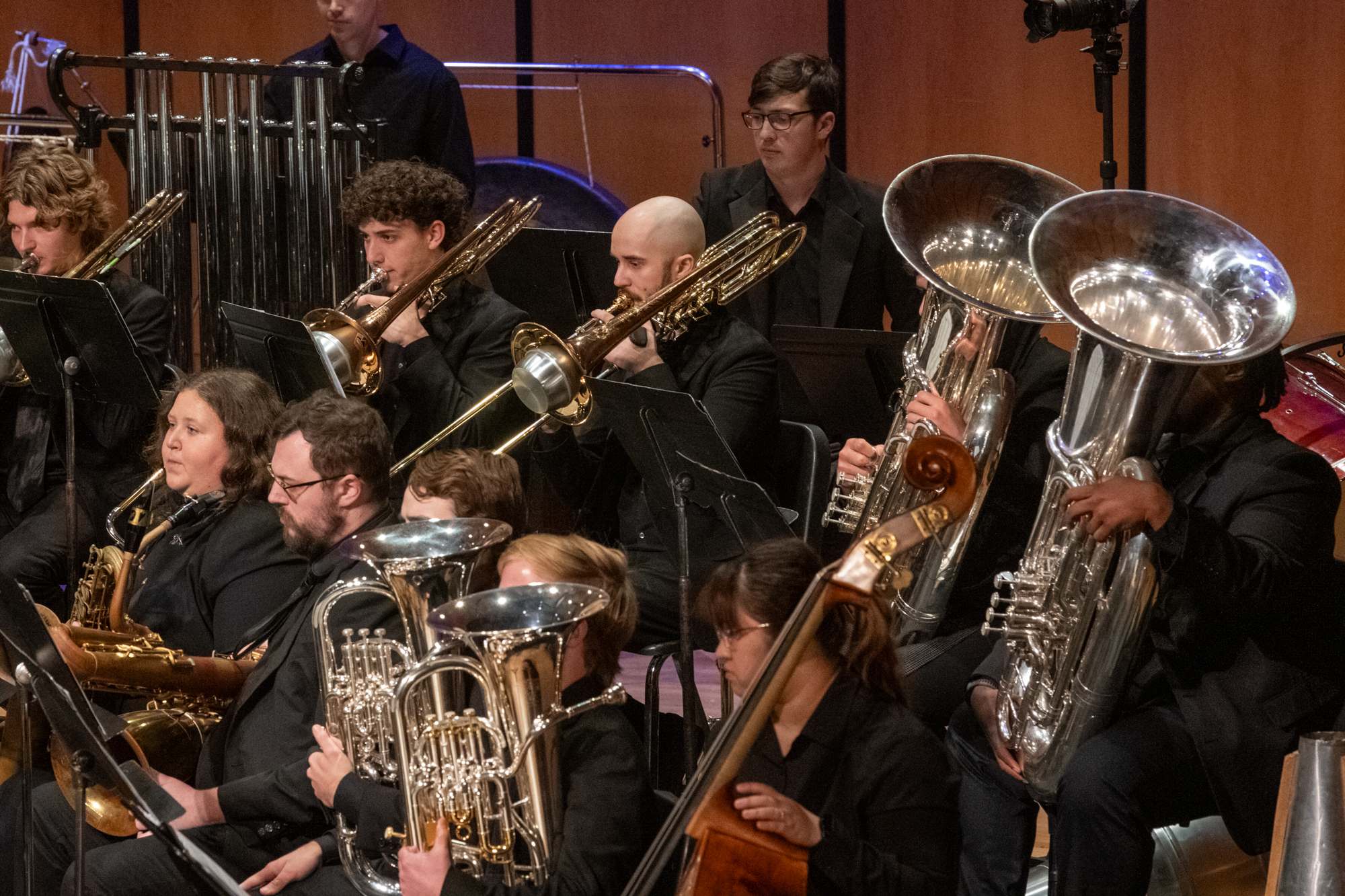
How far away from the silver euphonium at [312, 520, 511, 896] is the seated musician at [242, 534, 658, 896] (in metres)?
0.04

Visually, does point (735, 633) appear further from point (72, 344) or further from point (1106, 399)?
point (72, 344)

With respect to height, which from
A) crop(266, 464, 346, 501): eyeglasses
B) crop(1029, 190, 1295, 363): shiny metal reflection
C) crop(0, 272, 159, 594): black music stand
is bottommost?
crop(266, 464, 346, 501): eyeglasses

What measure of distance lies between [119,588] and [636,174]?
380 centimetres

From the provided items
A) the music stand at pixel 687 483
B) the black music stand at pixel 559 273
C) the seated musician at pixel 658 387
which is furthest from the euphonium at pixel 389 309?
the music stand at pixel 687 483

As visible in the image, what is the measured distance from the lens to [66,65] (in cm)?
462

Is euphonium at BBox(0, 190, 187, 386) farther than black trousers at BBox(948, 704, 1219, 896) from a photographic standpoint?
Yes

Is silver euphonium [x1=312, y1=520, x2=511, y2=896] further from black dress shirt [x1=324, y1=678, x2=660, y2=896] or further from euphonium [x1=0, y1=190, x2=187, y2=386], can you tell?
euphonium [x1=0, y1=190, x2=187, y2=386]

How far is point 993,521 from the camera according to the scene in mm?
3205

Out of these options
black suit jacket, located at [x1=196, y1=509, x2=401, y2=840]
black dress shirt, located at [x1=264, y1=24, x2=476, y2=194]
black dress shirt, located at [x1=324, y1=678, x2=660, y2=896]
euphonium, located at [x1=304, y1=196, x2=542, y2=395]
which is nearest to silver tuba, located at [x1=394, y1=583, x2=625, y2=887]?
black dress shirt, located at [x1=324, y1=678, x2=660, y2=896]

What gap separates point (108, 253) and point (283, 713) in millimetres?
2068

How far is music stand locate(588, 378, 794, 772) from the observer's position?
9.40 feet

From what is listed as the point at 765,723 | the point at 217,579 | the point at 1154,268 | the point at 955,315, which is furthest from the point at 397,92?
the point at 765,723

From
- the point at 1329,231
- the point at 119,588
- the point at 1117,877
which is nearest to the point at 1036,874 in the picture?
the point at 1117,877

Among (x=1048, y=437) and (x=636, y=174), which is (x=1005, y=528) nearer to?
(x=1048, y=437)
